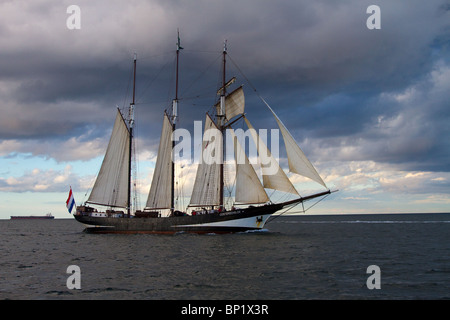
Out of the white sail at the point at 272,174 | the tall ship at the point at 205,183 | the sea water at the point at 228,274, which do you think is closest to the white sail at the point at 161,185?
the tall ship at the point at 205,183

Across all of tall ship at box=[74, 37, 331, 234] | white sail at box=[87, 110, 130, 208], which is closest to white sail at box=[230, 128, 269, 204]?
tall ship at box=[74, 37, 331, 234]

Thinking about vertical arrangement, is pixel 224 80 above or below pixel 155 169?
above

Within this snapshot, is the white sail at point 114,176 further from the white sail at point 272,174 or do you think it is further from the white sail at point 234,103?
the white sail at point 272,174

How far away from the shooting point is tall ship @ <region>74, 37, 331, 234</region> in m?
55.7

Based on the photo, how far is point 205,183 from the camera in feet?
202

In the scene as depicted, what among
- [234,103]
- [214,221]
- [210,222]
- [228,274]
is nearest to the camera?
[228,274]

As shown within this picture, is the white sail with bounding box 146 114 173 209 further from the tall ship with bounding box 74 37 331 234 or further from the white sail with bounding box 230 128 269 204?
the white sail with bounding box 230 128 269 204

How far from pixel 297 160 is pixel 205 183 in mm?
15941

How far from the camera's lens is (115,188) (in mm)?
68000

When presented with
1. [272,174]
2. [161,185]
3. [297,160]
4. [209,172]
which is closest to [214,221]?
[209,172]

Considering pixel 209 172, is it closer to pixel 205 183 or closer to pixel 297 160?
pixel 205 183
